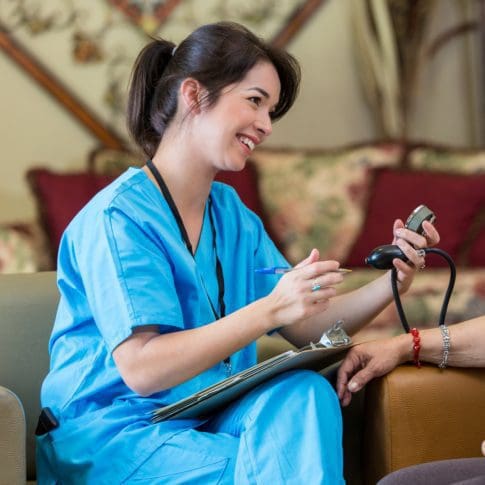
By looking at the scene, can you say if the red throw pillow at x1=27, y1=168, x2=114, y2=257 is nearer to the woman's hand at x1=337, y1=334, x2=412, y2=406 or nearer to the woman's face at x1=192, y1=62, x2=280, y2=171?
the woman's face at x1=192, y1=62, x2=280, y2=171

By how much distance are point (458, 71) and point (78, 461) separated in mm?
2197

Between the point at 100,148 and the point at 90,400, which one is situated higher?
the point at 100,148

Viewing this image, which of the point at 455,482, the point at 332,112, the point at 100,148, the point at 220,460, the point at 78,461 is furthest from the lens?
the point at 332,112

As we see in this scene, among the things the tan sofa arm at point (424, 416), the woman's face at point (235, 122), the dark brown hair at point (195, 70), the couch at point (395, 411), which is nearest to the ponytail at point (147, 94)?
the dark brown hair at point (195, 70)

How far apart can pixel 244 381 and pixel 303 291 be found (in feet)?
0.54

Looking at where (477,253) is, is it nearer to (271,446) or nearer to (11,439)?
(271,446)

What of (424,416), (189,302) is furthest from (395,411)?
(189,302)

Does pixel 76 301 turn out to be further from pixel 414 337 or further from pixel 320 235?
pixel 320 235

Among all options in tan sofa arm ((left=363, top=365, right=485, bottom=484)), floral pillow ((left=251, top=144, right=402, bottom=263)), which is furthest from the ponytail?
floral pillow ((left=251, top=144, right=402, bottom=263))

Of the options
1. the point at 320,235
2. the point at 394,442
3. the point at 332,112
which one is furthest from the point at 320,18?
the point at 394,442

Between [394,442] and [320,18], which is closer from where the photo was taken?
[394,442]

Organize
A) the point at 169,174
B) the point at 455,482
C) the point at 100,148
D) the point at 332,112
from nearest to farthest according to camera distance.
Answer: the point at 455,482
the point at 169,174
the point at 100,148
the point at 332,112

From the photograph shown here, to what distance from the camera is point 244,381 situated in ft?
5.08

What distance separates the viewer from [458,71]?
3.38 metres
